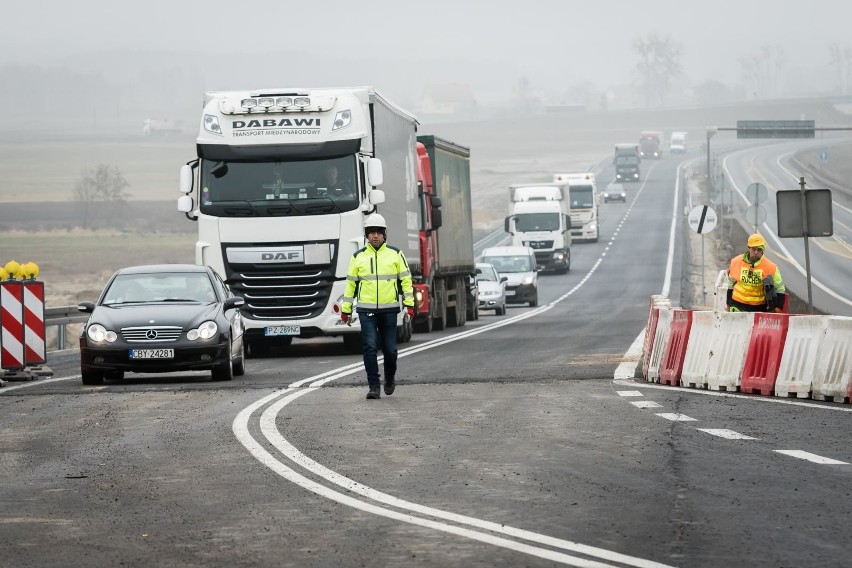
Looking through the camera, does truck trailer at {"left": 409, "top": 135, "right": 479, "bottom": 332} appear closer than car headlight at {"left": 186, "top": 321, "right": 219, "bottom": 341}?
No

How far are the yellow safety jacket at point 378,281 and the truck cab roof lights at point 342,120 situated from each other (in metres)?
7.59

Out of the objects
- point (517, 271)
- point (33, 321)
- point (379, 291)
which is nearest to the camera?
point (379, 291)

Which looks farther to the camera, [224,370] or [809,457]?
[224,370]

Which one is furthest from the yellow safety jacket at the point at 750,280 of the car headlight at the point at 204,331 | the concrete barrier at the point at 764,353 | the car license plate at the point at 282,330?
the car license plate at the point at 282,330

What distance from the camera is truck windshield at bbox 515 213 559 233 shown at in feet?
226

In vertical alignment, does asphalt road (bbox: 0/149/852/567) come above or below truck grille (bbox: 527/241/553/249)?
above

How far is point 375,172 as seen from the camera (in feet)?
76.2

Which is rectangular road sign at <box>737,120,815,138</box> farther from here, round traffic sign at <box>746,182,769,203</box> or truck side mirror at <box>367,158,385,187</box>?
truck side mirror at <box>367,158,385,187</box>

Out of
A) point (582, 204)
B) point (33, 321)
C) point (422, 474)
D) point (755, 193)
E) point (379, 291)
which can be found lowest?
point (422, 474)

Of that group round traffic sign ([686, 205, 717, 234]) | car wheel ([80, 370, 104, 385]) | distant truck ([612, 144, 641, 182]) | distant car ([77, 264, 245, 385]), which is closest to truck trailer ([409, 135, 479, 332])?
round traffic sign ([686, 205, 717, 234])

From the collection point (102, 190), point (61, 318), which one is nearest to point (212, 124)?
point (61, 318)

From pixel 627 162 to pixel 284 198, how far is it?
367 ft

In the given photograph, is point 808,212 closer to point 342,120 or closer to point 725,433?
point 342,120

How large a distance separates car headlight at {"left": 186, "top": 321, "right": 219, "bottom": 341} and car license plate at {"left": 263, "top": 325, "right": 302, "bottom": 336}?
15.7 feet
